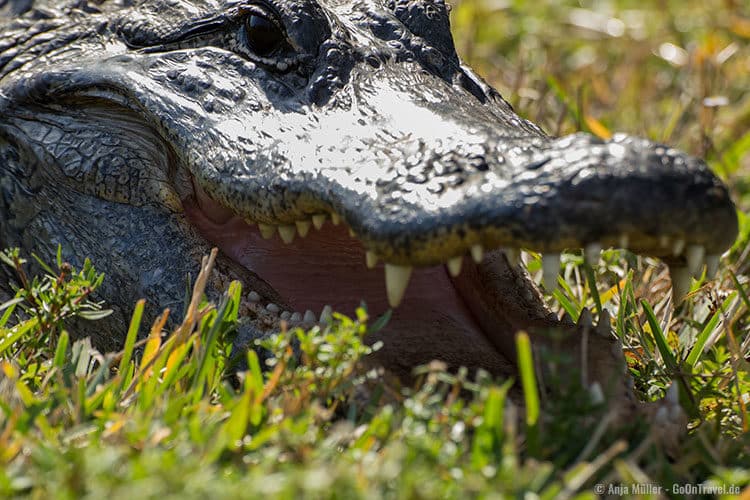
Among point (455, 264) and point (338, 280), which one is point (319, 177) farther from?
point (338, 280)

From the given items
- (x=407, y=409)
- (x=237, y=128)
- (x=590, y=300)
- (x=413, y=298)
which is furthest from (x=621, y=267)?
(x=407, y=409)

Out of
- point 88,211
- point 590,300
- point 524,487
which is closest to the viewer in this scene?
point 524,487

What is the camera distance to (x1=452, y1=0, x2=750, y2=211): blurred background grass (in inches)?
179

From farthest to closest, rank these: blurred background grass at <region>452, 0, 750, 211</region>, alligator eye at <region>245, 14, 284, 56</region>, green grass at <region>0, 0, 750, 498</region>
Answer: blurred background grass at <region>452, 0, 750, 211</region> → alligator eye at <region>245, 14, 284, 56</region> → green grass at <region>0, 0, 750, 498</region>

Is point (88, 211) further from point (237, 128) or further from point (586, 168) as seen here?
point (586, 168)

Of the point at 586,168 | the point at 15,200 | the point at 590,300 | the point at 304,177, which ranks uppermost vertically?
the point at 586,168

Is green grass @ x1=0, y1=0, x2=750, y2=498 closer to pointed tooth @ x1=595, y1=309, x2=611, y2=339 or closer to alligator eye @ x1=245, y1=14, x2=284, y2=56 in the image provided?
pointed tooth @ x1=595, y1=309, x2=611, y2=339

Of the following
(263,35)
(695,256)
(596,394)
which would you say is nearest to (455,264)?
(596,394)

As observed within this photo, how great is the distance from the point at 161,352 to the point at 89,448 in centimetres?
47

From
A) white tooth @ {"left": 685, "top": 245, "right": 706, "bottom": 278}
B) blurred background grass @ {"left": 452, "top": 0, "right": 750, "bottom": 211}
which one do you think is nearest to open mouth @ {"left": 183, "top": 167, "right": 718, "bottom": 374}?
white tooth @ {"left": 685, "top": 245, "right": 706, "bottom": 278}

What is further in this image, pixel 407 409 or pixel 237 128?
pixel 237 128

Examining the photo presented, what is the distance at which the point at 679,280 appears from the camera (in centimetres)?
229

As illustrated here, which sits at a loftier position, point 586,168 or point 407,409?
point 586,168

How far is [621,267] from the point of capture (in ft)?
11.6
